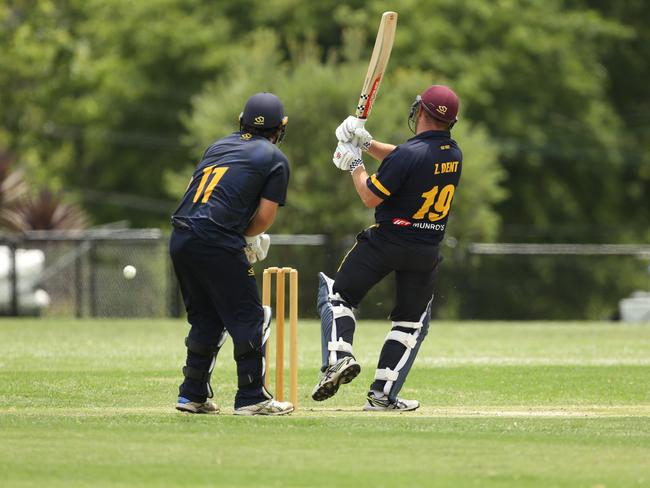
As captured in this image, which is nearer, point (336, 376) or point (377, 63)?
point (336, 376)

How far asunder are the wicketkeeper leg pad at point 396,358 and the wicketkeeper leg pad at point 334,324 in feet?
1.21

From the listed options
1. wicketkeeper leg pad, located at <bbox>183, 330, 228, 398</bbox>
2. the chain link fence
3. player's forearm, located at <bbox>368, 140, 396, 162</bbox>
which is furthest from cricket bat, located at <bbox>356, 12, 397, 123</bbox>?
the chain link fence

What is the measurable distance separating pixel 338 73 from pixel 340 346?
86.8ft

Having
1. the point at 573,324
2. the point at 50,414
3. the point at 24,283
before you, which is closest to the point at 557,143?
the point at 573,324

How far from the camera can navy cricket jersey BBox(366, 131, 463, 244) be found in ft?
33.9

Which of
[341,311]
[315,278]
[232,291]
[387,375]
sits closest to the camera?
[232,291]

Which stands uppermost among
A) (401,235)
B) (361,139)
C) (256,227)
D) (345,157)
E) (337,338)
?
(361,139)

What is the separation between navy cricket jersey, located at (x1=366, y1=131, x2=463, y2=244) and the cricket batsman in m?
0.91

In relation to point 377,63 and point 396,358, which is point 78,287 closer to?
point 377,63

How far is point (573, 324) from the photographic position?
88.5 ft

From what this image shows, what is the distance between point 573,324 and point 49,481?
68.7ft

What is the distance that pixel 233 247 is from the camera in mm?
9648

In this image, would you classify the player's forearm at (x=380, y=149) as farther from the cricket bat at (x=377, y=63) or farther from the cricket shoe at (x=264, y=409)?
the cricket shoe at (x=264, y=409)

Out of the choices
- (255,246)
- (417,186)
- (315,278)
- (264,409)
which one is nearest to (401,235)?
(417,186)
